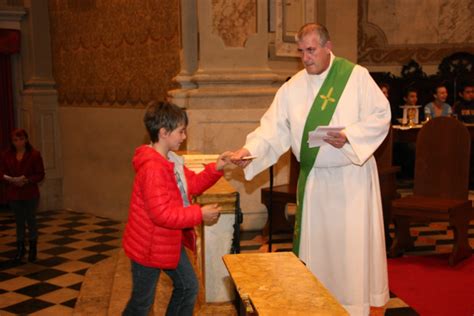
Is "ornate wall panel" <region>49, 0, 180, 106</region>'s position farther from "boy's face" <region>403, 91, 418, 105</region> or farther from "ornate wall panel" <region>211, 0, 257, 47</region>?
"boy's face" <region>403, 91, 418, 105</region>

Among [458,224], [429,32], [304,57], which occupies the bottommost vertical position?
[458,224]

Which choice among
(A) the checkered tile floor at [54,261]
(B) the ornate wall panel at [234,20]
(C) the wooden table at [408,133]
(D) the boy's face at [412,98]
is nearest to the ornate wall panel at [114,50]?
(A) the checkered tile floor at [54,261]

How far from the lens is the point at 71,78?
10266 mm

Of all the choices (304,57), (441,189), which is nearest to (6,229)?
(441,189)

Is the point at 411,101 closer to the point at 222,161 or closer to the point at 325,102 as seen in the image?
the point at 325,102

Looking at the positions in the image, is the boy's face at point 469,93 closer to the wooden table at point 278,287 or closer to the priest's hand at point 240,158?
the priest's hand at point 240,158

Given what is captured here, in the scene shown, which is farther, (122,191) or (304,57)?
(122,191)

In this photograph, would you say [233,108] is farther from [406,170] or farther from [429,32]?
[429,32]

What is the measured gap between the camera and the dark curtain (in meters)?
10.2

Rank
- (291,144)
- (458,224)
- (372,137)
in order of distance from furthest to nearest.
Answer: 1. (458,224)
2. (291,144)
3. (372,137)

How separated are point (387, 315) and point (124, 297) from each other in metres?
2.04

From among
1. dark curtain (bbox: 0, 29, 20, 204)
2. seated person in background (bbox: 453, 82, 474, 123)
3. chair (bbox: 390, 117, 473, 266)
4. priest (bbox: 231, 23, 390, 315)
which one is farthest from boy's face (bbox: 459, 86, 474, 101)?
dark curtain (bbox: 0, 29, 20, 204)

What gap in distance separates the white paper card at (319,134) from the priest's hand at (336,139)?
18 millimetres

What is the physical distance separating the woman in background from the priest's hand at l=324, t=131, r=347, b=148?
4.29 meters
